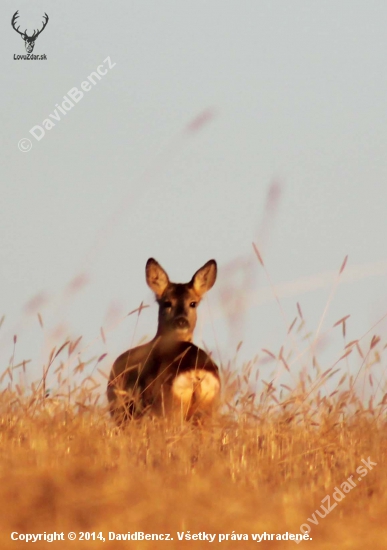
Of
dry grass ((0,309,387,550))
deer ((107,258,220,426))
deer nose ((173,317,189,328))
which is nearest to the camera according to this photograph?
dry grass ((0,309,387,550))

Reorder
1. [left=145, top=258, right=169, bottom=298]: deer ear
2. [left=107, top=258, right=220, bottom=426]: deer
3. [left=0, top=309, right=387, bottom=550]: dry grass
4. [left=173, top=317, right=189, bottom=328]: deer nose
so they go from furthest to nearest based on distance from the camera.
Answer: [left=145, top=258, right=169, bottom=298]: deer ear < [left=173, top=317, right=189, bottom=328]: deer nose < [left=107, top=258, right=220, bottom=426]: deer < [left=0, top=309, right=387, bottom=550]: dry grass

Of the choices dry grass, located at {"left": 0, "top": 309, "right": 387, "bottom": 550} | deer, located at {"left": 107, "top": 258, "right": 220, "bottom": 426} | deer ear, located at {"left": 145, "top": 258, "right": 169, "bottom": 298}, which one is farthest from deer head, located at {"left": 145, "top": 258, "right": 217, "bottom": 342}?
dry grass, located at {"left": 0, "top": 309, "right": 387, "bottom": 550}

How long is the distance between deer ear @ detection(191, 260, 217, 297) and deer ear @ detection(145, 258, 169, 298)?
0.31m

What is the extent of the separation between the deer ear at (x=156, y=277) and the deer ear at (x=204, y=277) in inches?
12.3

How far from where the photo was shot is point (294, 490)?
493 cm

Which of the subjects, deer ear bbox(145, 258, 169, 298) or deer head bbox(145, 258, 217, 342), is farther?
deer ear bbox(145, 258, 169, 298)

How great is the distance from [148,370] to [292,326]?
1647 mm

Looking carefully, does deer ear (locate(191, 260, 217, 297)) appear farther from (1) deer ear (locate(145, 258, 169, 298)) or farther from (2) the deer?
(2) the deer

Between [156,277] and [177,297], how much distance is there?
0.34 m

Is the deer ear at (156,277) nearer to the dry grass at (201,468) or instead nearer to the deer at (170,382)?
the deer at (170,382)

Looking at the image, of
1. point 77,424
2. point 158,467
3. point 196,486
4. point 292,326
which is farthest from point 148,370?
point 196,486

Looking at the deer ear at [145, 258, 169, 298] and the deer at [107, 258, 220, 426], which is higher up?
the deer ear at [145, 258, 169, 298]

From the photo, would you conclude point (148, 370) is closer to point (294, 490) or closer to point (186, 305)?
point (186, 305)

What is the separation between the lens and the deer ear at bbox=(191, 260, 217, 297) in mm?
9727
